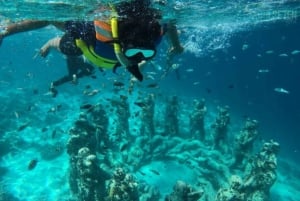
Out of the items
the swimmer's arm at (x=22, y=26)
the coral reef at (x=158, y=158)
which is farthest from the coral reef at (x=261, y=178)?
the swimmer's arm at (x=22, y=26)

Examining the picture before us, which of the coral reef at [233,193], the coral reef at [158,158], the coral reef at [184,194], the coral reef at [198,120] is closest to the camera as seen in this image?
the coral reef at [184,194]

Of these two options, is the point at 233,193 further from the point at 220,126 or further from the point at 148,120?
the point at 220,126

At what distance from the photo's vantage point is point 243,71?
98.9m

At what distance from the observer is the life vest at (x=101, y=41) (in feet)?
9.64

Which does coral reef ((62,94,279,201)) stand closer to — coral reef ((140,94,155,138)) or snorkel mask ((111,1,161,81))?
coral reef ((140,94,155,138))

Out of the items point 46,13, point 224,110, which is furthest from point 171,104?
point 46,13

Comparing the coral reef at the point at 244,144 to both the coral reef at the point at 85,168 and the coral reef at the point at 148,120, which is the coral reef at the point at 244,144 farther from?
the coral reef at the point at 85,168

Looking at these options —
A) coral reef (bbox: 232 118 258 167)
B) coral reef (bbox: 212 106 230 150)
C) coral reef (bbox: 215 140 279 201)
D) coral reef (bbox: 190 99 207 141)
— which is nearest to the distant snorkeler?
coral reef (bbox: 215 140 279 201)

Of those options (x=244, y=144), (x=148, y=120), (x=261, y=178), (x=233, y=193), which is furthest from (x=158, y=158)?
(x=233, y=193)

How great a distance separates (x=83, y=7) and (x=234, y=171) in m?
12.0

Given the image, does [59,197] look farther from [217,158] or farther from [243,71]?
[243,71]

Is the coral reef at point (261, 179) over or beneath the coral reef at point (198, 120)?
over

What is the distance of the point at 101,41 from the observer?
3035 mm

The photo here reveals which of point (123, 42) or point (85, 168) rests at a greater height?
point (123, 42)
